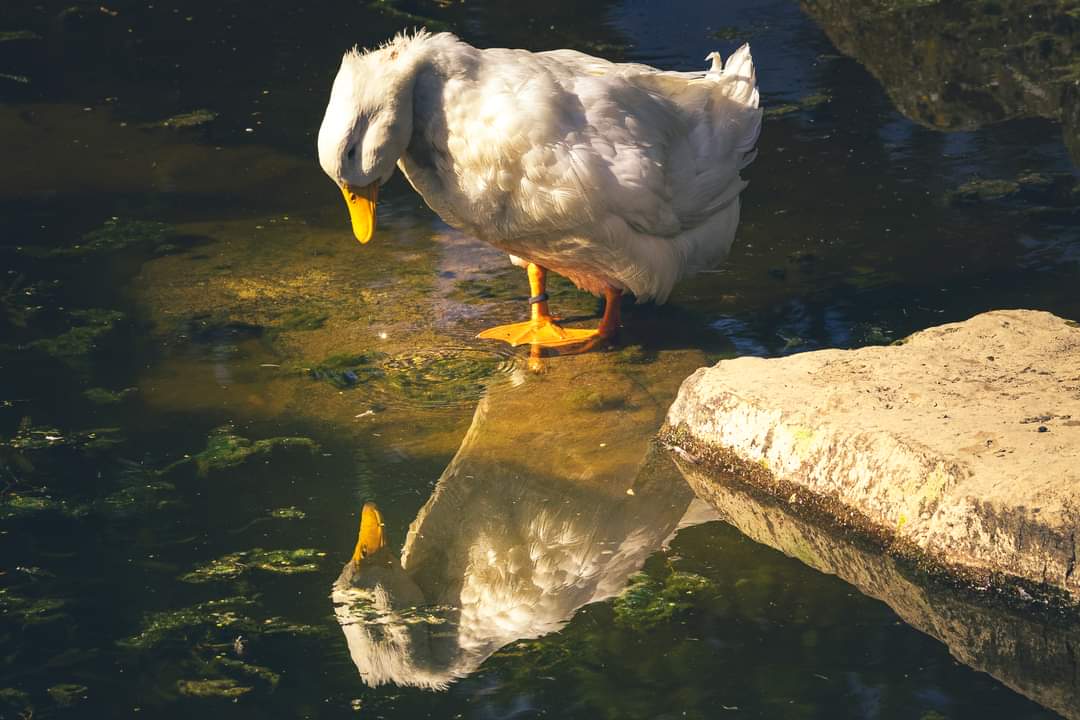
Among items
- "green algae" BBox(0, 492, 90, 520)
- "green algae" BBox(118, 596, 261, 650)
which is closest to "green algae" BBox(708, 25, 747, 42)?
"green algae" BBox(0, 492, 90, 520)

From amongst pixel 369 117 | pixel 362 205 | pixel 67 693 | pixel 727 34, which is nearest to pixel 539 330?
pixel 362 205

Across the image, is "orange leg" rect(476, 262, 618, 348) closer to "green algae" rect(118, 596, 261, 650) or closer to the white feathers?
the white feathers

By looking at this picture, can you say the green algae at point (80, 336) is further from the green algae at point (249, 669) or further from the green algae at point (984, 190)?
the green algae at point (984, 190)

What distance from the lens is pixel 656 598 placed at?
4.17m

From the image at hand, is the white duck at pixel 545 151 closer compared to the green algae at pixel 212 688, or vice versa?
the green algae at pixel 212 688

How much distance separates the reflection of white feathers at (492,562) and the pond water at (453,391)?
13 mm

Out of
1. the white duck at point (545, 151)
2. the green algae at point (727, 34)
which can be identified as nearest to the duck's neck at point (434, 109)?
the white duck at point (545, 151)

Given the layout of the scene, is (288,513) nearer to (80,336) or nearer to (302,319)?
(302,319)

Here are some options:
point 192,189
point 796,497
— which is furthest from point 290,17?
point 796,497

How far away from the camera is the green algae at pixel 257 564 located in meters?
4.34

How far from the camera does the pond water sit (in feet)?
12.7

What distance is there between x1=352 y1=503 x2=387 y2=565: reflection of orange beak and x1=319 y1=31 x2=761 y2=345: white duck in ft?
4.37

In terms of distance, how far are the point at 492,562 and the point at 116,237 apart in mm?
3331

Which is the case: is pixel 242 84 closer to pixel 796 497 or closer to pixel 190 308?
pixel 190 308
